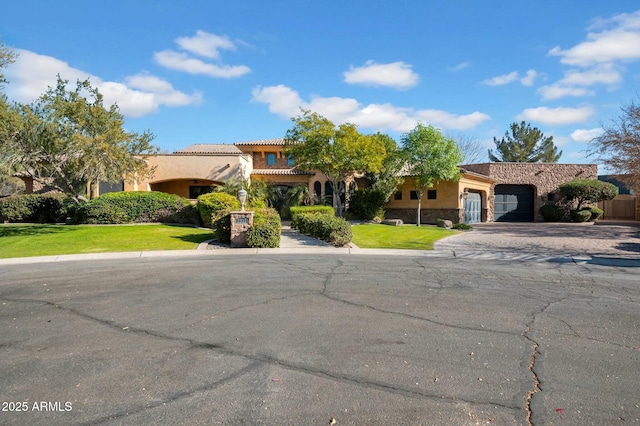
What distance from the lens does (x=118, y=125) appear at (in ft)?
58.3

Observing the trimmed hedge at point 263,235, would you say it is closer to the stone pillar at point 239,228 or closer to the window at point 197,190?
the stone pillar at point 239,228

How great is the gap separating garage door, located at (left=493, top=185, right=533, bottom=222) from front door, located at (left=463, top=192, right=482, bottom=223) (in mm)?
2002

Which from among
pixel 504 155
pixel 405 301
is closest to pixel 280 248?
pixel 405 301

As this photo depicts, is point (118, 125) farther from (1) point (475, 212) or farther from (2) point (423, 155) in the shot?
(1) point (475, 212)

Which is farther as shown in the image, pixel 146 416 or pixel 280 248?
pixel 280 248

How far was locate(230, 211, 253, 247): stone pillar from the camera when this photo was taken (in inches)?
598

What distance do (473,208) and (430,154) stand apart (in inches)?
368

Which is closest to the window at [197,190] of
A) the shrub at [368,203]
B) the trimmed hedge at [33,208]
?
the trimmed hedge at [33,208]

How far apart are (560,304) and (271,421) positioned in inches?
235

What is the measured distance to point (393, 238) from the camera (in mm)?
17891

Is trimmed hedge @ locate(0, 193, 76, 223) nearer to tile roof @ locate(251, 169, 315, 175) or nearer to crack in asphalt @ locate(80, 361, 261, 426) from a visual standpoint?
tile roof @ locate(251, 169, 315, 175)

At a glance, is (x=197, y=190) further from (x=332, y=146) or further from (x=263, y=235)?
(x=263, y=235)

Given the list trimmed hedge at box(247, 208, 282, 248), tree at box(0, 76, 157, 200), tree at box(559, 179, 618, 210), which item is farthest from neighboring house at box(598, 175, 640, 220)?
tree at box(0, 76, 157, 200)

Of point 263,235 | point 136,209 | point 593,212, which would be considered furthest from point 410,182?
point 136,209
